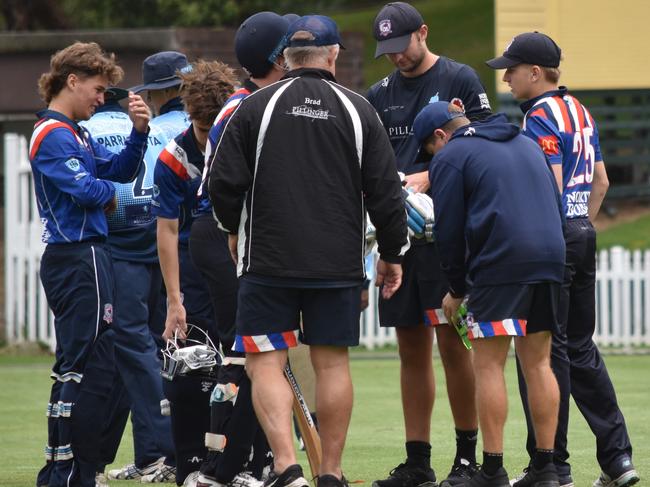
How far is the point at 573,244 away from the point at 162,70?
261 cm

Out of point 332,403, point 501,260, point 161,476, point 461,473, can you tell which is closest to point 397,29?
point 501,260

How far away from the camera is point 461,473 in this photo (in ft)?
21.9

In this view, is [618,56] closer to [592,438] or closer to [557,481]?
[592,438]

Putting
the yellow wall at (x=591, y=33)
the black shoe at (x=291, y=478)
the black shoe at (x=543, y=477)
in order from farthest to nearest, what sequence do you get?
the yellow wall at (x=591, y=33), the black shoe at (x=543, y=477), the black shoe at (x=291, y=478)

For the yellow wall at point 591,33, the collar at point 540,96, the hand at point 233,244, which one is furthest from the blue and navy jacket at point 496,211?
the yellow wall at point 591,33

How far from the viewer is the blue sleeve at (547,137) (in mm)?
6516

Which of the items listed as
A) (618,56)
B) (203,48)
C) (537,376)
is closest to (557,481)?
(537,376)

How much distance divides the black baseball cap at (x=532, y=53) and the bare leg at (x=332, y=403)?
1790 millimetres

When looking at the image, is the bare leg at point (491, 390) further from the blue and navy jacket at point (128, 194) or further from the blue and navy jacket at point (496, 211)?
the blue and navy jacket at point (128, 194)

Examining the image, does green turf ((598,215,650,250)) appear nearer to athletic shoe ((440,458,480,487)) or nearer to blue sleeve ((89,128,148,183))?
athletic shoe ((440,458,480,487))

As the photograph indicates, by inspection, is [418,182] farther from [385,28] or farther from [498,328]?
[498,328]

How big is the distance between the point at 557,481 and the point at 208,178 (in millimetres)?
2189

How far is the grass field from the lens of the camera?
752cm

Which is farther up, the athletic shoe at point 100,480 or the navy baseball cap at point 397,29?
the navy baseball cap at point 397,29
